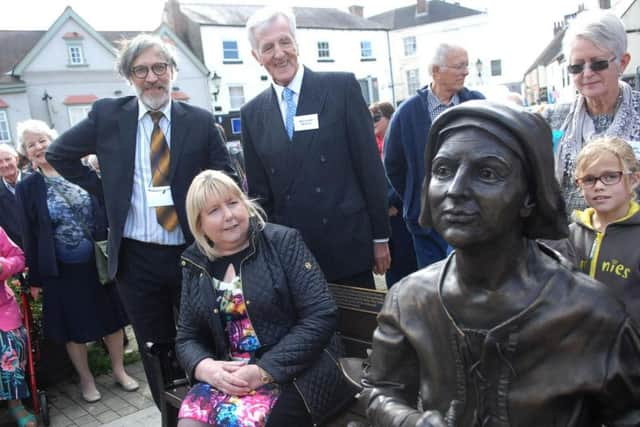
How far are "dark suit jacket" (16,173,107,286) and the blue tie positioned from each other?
2.26 m

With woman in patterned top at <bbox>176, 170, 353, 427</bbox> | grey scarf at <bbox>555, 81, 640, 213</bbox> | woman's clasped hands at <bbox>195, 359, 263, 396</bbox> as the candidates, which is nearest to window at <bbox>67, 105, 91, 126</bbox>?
woman in patterned top at <bbox>176, 170, 353, 427</bbox>

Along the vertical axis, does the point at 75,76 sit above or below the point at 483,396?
above

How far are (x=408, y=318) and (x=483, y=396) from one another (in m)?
0.26

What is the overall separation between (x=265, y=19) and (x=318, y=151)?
75 centimetres

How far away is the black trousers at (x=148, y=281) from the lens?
320cm

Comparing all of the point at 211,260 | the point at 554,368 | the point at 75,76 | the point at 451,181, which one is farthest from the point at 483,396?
the point at 75,76

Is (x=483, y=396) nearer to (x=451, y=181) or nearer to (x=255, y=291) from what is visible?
(x=451, y=181)

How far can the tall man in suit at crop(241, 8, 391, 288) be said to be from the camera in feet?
9.78

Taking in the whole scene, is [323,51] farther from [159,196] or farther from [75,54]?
[159,196]

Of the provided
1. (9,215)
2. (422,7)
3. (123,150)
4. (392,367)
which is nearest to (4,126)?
(9,215)

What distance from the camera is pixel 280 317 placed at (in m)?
2.71

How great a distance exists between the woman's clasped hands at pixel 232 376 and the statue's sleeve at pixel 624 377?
5.40 feet

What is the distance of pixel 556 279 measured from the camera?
120cm

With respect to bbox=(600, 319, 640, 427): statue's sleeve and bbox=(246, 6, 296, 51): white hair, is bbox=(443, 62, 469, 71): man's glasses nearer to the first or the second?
bbox=(246, 6, 296, 51): white hair
